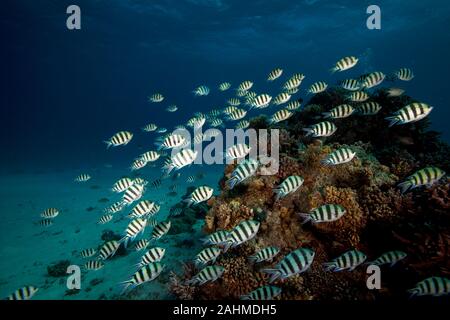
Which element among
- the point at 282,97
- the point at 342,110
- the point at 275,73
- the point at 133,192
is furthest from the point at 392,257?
the point at 275,73

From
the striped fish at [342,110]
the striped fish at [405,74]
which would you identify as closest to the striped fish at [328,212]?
the striped fish at [342,110]

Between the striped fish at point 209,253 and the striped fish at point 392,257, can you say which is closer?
the striped fish at point 392,257

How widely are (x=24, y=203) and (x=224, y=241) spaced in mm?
19594

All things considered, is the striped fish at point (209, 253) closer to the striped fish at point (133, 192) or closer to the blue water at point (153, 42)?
the striped fish at point (133, 192)

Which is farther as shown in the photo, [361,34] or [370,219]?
[361,34]

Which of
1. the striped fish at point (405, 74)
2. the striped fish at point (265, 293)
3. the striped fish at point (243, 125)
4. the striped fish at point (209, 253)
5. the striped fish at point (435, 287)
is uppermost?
the striped fish at point (405, 74)

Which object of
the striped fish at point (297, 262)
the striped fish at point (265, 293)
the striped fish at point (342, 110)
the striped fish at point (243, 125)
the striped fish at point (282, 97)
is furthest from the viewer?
the striped fish at point (243, 125)

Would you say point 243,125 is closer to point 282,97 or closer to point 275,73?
point 282,97

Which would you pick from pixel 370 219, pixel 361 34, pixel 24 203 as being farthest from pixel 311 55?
pixel 370 219

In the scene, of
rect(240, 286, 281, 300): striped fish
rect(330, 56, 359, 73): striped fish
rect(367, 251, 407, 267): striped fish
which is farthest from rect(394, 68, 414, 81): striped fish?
rect(240, 286, 281, 300): striped fish

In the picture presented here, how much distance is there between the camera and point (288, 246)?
19.8 feet

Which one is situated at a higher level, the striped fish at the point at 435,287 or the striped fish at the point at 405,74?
the striped fish at the point at 405,74

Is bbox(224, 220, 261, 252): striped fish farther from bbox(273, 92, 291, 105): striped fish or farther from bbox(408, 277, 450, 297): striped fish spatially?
bbox(273, 92, 291, 105): striped fish
